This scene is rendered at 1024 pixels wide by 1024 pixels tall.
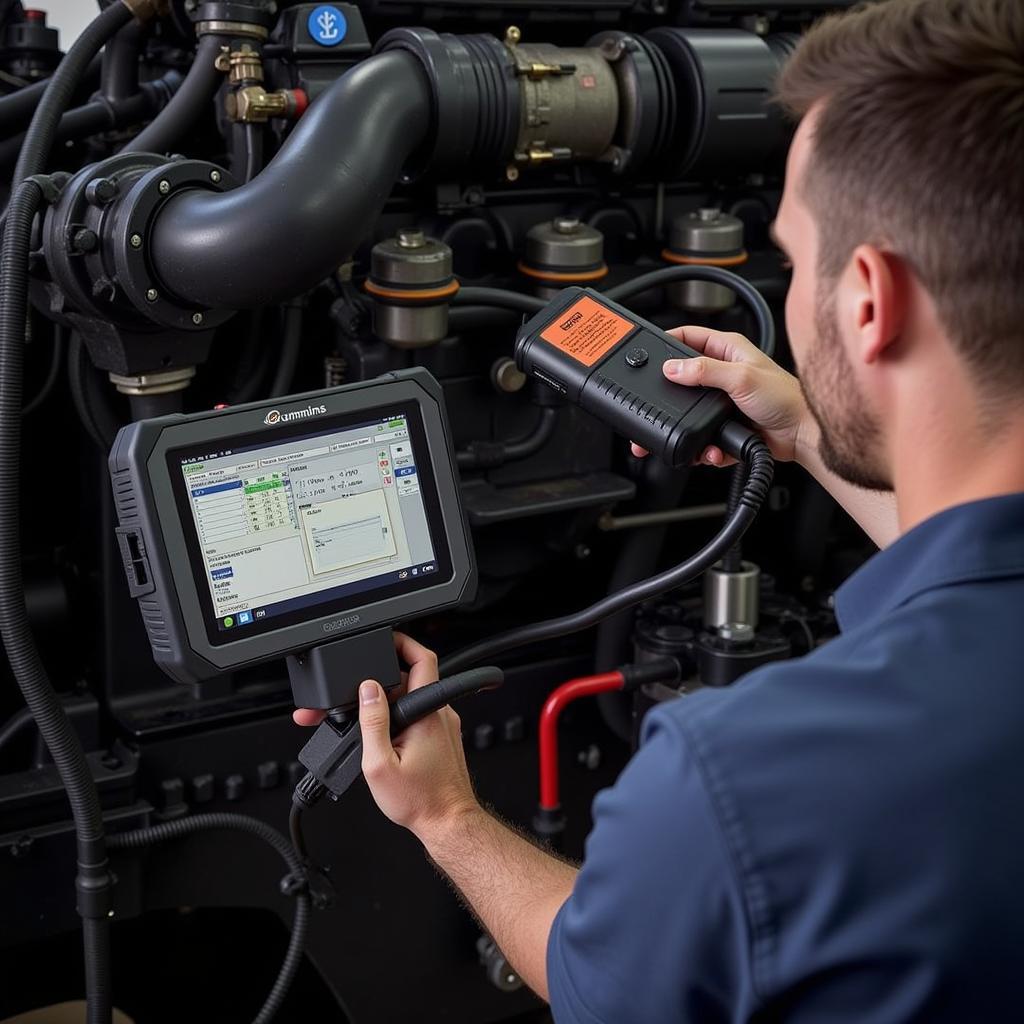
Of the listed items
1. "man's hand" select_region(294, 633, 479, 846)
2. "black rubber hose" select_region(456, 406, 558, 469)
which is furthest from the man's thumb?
"black rubber hose" select_region(456, 406, 558, 469)

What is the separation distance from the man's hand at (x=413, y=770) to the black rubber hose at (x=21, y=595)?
13.1 inches

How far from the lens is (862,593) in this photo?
825 millimetres

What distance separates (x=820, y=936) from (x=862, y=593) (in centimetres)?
24

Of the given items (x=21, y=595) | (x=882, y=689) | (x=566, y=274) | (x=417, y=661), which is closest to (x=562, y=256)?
(x=566, y=274)

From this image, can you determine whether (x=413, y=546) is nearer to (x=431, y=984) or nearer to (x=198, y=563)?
(x=198, y=563)

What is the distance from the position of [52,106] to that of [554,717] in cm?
87

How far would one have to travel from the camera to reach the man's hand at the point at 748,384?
1.15 meters

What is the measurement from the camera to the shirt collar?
72cm

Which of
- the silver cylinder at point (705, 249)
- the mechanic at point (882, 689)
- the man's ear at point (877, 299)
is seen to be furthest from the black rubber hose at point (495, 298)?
the man's ear at point (877, 299)

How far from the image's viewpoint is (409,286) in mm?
1383

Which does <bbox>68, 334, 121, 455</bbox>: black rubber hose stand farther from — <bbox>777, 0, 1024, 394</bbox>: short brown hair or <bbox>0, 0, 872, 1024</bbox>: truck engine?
<bbox>777, 0, 1024, 394</bbox>: short brown hair

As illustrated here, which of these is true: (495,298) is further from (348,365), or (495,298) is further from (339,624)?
(339,624)

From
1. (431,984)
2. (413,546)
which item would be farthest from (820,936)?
(431,984)

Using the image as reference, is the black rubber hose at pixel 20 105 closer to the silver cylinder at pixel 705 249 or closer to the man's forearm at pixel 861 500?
the silver cylinder at pixel 705 249
